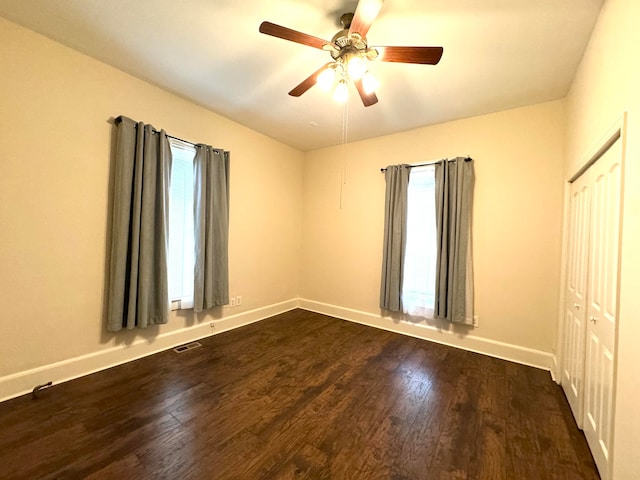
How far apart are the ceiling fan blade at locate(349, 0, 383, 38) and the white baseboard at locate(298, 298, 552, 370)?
3.13 metres

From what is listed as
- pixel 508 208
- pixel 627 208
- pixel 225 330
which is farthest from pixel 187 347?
pixel 508 208

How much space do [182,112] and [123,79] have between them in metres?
0.55

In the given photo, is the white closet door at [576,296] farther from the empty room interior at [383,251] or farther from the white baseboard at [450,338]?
the white baseboard at [450,338]

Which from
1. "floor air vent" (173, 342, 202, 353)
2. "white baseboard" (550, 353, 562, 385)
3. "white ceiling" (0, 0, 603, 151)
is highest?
"white ceiling" (0, 0, 603, 151)

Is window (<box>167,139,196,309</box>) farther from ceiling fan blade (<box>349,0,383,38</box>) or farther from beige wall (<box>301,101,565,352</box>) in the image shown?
beige wall (<box>301,101,565,352</box>)

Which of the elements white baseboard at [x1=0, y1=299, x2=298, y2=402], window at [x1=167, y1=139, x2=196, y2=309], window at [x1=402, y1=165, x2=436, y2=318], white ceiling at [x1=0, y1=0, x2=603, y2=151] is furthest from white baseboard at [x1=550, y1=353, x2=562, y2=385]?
window at [x1=167, y1=139, x2=196, y2=309]

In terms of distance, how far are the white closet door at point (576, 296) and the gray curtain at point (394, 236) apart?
1579mm

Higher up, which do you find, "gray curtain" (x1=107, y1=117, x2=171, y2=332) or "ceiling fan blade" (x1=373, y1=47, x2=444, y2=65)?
"ceiling fan blade" (x1=373, y1=47, x2=444, y2=65)

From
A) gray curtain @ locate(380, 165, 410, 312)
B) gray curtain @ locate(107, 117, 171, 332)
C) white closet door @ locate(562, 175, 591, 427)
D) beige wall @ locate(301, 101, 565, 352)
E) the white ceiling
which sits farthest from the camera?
gray curtain @ locate(380, 165, 410, 312)

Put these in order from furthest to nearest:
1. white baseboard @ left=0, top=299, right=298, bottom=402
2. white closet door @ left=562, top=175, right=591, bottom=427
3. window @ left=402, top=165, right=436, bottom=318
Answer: window @ left=402, top=165, right=436, bottom=318 → white baseboard @ left=0, top=299, right=298, bottom=402 → white closet door @ left=562, top=175, right=591, bottom=427

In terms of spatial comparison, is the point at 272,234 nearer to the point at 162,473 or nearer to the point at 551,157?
the point at 162,473

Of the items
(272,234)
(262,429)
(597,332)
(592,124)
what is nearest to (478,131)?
(592,124)

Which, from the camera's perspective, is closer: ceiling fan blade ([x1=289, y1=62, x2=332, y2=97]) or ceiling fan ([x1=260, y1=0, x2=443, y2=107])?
ceiling fan ([x1=260, y1=0, x2=443, y2=107])

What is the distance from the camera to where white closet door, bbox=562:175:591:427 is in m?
1.85
